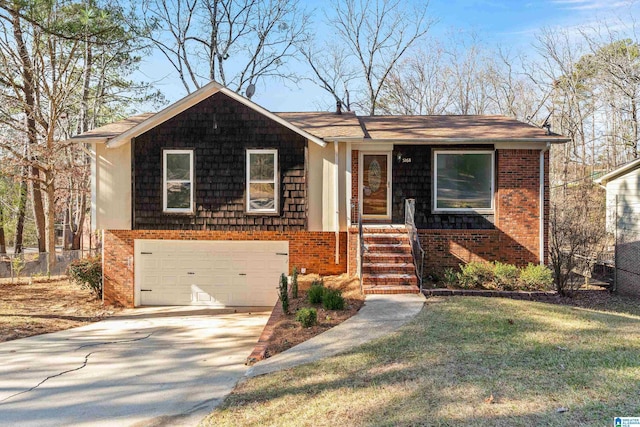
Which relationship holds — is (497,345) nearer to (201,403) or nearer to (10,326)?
(201,403)

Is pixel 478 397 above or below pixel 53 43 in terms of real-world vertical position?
below

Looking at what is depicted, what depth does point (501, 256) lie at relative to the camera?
10.6 meters

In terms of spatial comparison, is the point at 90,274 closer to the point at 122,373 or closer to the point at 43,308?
the point at 43,308

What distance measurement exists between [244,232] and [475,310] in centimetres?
655

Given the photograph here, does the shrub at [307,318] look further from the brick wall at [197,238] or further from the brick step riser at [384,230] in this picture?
the brick wall at [197,238]

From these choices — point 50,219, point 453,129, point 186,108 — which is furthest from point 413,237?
point 50,219

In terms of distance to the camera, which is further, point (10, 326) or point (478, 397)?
point (10, 326)

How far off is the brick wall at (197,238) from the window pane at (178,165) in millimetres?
1517

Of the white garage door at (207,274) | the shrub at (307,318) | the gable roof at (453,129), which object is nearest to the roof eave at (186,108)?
the gable roof at (453,129)

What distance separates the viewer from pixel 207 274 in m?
11.9

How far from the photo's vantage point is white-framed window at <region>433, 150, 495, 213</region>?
10.9 m

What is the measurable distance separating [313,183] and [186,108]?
155 inches

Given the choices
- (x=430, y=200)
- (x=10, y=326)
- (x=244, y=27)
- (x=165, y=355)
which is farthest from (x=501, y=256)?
(x=244, y=27)

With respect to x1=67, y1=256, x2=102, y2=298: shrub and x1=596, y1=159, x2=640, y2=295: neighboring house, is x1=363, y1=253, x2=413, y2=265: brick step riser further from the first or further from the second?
x1=67, y1=256, x2=102, y2=298: shrub
